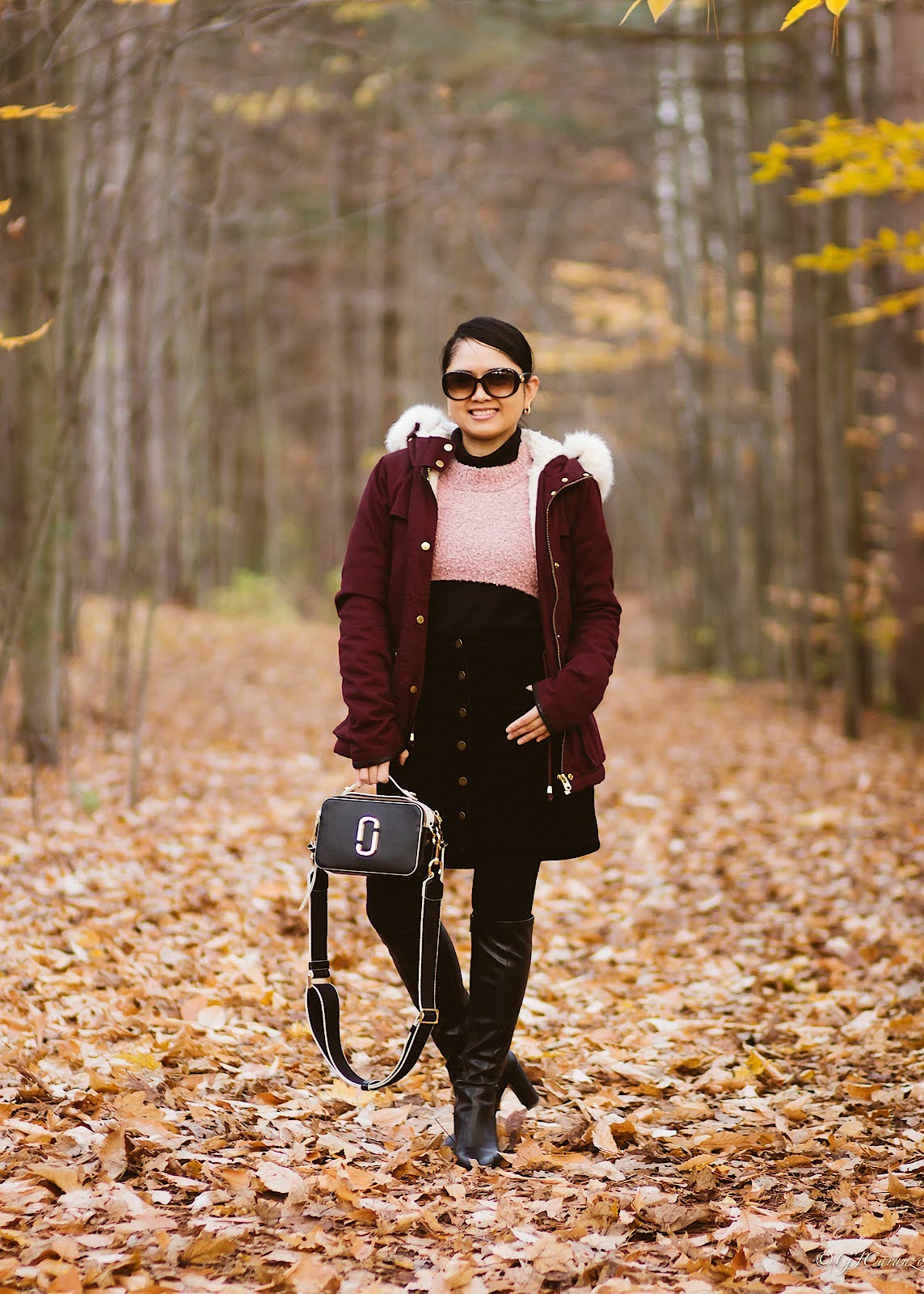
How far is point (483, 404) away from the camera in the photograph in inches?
133

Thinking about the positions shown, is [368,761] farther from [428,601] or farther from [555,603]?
[555,603]

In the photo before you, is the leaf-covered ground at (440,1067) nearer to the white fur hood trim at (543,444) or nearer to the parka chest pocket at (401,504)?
the parka chest pocket at (401,504)

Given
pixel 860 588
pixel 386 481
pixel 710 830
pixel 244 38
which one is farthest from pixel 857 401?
pixel 386 481

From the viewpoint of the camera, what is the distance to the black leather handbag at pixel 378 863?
3.22 m

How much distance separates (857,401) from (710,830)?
27.2 feet

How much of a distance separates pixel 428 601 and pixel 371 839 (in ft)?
2.08

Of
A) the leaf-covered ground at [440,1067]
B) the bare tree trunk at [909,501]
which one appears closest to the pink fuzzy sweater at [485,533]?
the leaf-covered ground at [440,1067]

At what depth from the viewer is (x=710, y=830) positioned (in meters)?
7.82

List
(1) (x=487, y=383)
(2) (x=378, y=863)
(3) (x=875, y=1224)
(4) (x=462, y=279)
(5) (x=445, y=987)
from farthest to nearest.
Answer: (4) (x=462, y=279), (5) (x=445, y=987), (1) (x=487, y=383), (2) (x=378, y=863), (3) (x=875, y=1224)

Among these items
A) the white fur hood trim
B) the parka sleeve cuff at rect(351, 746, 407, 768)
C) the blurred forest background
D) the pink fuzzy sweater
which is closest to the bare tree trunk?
the blurred forest background

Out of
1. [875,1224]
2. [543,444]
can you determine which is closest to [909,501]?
[543,444]

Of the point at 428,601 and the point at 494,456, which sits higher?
the point at 494,456

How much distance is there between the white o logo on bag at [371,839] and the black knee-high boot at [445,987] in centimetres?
36

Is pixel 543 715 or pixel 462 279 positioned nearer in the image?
pixel 543 715
